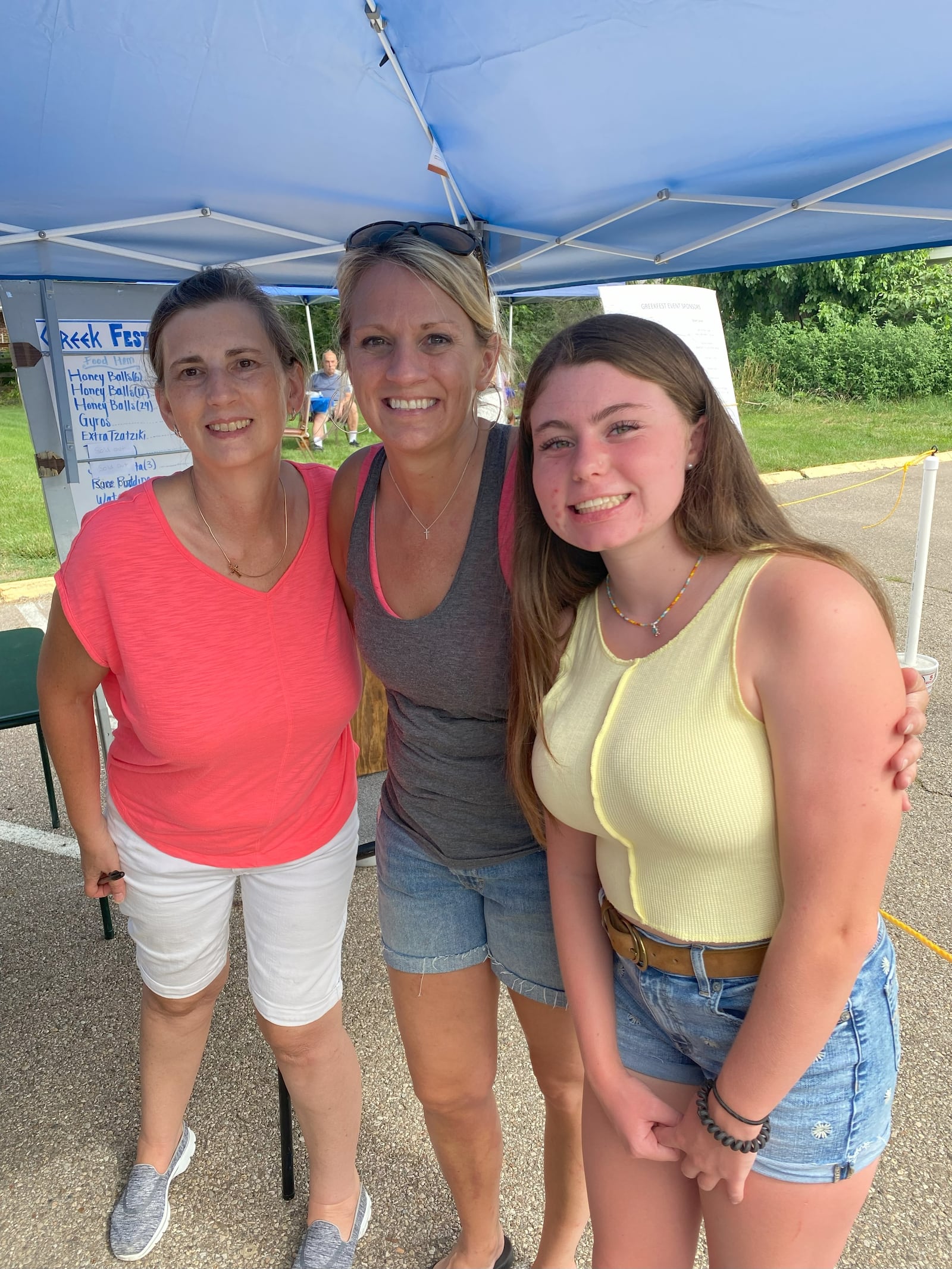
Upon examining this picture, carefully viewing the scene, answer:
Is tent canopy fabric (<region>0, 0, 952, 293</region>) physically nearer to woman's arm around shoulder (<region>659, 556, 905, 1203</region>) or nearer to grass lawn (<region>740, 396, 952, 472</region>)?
woman's arm around shoulder (<region>659, 556, 905, 1203</region>)

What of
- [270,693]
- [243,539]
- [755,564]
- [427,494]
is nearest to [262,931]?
[270,693]

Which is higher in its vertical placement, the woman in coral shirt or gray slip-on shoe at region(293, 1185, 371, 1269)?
the woman in coral shirt

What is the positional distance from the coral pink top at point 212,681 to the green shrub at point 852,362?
18.6m

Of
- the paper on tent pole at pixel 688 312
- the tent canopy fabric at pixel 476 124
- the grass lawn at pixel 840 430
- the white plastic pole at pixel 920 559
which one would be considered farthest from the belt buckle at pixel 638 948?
the grass lawn at pixel 840 430

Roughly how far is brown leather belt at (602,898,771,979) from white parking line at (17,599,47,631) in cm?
565

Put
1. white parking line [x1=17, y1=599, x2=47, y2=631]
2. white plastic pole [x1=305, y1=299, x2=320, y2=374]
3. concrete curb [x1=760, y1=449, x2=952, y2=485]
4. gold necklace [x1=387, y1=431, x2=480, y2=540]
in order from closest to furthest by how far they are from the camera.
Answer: gold necklace [x1=387, y1=431, x2=480, y2=540], white parking line [x1=17, y1=599, x2=47, y2=631], concrete curb [x1=760, y1=449, x2=952, y2=485], white plastic pole [x1=305, y1=299, x2=320, y2=374]

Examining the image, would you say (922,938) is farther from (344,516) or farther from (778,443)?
(778,443)

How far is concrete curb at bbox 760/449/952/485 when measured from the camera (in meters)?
11.2

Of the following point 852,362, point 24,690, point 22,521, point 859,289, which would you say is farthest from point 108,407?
point 859,289

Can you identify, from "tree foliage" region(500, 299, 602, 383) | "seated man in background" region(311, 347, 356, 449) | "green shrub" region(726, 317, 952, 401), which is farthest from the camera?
"green shrub" region(726, 317, 952, 401)

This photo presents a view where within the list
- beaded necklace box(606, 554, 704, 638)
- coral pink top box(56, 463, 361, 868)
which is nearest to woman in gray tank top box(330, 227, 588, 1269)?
coral pink top box(56, 463, 361, 868)

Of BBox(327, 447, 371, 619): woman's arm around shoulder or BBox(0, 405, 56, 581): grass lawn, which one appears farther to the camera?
BBox(0, 405, 56, 581): grass lawn

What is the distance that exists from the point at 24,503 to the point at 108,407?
6960 millimetres

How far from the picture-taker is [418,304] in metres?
1.53
